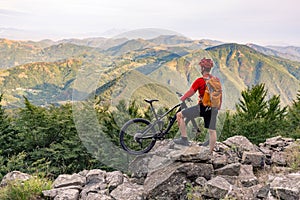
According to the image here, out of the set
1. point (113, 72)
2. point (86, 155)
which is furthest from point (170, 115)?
point (86, 155)

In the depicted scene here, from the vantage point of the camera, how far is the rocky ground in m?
5.99

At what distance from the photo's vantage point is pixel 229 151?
26.6 feet

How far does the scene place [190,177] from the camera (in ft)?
21.8

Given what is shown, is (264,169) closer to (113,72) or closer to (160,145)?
(160,145)

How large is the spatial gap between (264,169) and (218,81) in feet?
9.77

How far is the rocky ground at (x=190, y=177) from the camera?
5.99m

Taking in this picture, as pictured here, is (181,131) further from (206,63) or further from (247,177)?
(247,177)

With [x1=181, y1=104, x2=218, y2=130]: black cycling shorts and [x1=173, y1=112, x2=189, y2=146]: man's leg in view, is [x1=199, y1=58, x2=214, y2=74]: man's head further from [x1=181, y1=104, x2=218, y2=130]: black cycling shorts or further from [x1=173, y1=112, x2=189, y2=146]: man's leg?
[x1=173, y1=112, x2=189, y2=146]: man's leg

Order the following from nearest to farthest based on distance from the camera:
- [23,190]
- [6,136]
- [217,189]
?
[217,189], [23,190], [6,136]

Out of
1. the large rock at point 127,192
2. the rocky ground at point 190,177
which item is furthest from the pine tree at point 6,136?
the large rock at point 127,192

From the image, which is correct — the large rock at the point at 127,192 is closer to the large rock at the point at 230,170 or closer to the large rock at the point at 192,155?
the large rock at the point at 192,155

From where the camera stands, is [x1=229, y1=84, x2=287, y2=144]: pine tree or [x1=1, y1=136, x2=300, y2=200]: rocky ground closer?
[x1=1, y1=136, x2=300, y2=200]: rocky ground

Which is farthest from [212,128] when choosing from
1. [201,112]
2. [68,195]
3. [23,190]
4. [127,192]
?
[23,190]

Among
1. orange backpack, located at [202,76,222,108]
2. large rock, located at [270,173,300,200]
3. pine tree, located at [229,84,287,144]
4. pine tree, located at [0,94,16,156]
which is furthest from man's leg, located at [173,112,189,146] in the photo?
pine tree, located at [0,94,16,156]
